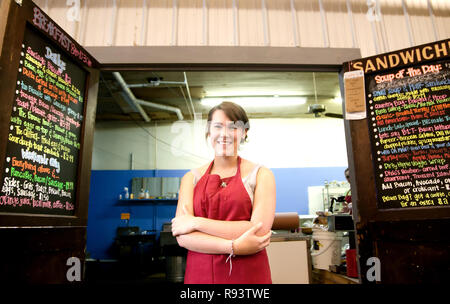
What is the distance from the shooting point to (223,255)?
1.32 meters

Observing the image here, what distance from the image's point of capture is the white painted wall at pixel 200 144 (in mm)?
8406

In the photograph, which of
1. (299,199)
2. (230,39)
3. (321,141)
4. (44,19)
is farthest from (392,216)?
(321,141)

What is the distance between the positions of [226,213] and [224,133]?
1.36 feet

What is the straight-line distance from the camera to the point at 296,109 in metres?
8.14

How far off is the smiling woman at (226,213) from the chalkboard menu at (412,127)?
1.15 meters

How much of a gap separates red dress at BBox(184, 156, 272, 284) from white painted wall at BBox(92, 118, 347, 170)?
22.5 ft

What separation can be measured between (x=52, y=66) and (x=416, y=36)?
291cm

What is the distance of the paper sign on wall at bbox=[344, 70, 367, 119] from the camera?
2240mm

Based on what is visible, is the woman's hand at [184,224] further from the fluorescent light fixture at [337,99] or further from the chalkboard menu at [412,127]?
the fluorescent light fixture at [337,99]

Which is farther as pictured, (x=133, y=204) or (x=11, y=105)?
(x=133, y=204)

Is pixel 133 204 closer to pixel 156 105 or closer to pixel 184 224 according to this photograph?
pixel 156 105

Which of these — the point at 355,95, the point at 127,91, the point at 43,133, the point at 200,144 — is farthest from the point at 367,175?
the point at 200,144

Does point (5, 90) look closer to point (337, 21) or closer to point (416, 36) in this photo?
point (337, 21)

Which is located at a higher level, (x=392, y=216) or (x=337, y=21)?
(x=337, y=21)
